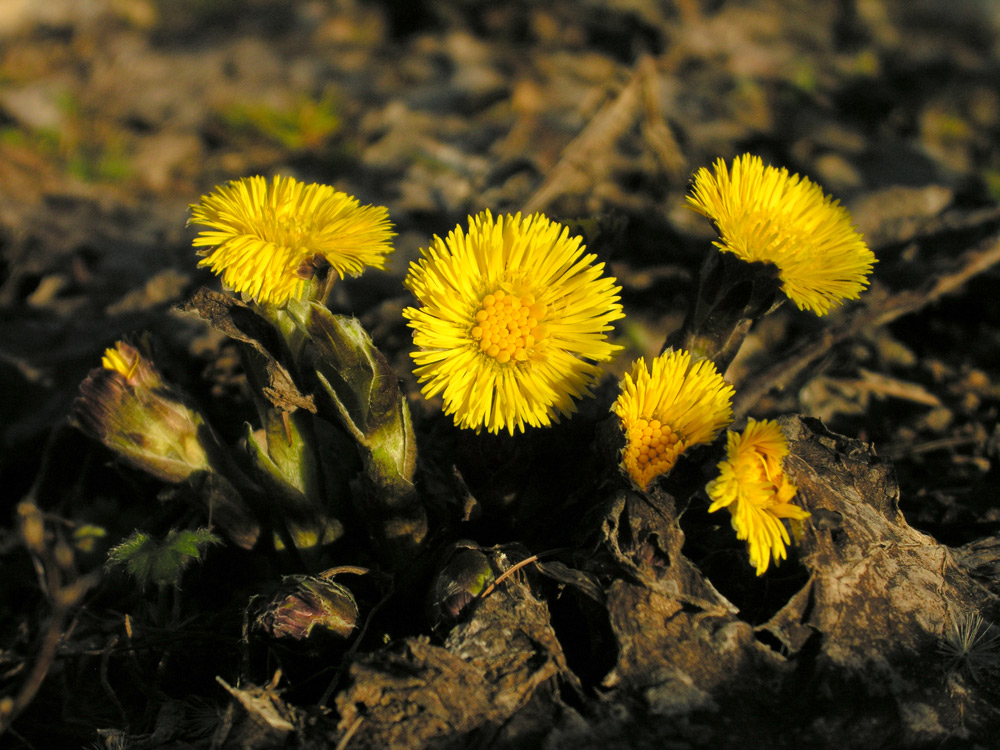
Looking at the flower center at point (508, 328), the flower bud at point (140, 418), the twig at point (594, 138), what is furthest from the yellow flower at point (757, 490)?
the twig at point (594, 138)

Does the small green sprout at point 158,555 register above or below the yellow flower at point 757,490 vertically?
below

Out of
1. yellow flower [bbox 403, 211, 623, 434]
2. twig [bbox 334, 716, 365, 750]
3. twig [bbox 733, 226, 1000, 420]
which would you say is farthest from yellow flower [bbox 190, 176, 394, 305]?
twig [bbox 733, 226, 1000, 420]

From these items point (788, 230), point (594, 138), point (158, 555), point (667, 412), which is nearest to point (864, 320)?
→ point (788, 230)

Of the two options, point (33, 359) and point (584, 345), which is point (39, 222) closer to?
point (33, 359)

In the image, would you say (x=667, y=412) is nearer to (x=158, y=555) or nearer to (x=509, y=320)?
(x=509, y=320)

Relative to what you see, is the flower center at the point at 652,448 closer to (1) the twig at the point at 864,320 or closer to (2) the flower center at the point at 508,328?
(2) the flower center at the point at 508,328
